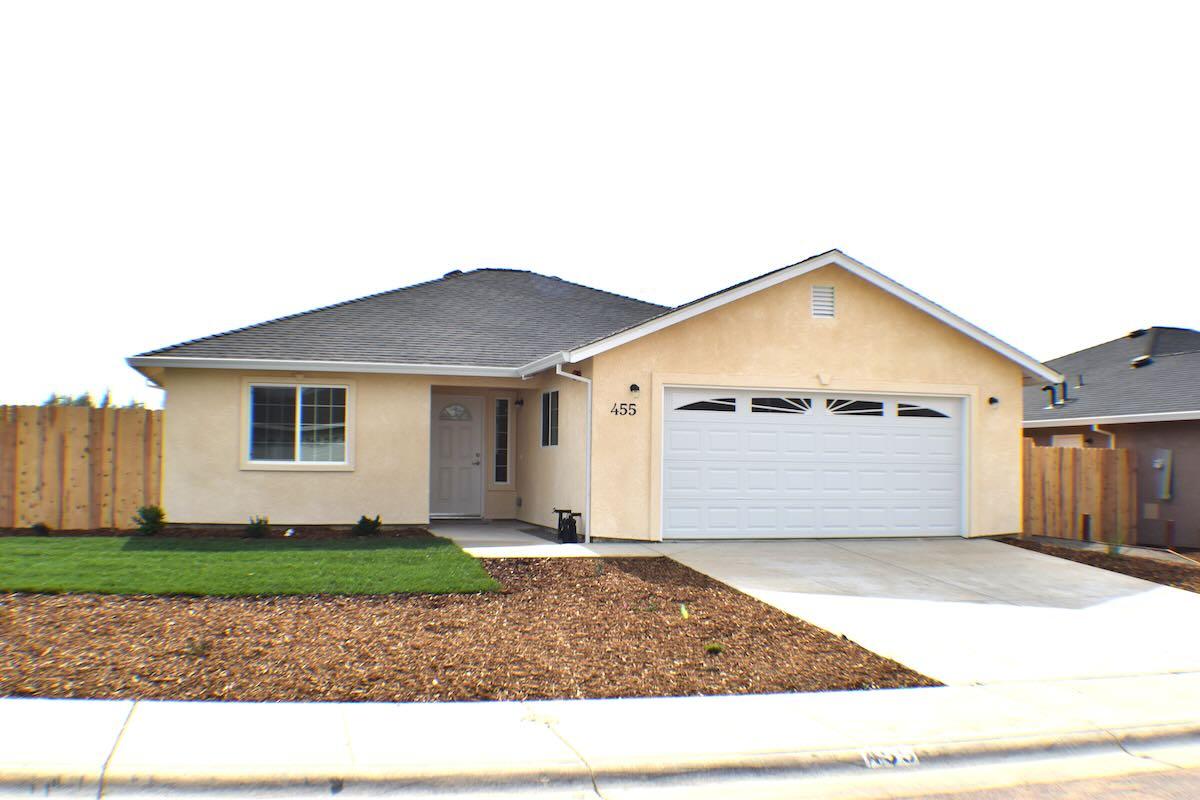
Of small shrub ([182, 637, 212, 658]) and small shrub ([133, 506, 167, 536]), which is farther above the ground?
small shrub ([133, 506, 167, 536])

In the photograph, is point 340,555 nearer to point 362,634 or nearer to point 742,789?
point 362,634

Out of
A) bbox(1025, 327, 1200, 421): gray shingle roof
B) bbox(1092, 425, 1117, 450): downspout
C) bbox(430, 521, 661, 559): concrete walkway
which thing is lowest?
bbox(430, 521, 661, 559): concrete walkway

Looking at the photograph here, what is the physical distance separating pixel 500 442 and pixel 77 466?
6.99 metres

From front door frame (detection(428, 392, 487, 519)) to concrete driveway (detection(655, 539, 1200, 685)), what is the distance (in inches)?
206

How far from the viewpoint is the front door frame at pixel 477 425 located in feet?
56.6

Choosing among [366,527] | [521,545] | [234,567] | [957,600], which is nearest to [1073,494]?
[957,600]

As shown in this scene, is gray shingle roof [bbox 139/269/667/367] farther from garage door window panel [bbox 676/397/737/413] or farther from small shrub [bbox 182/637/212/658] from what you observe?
small shrub [bbox 182/637/212/658]

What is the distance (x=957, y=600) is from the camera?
34.1ft

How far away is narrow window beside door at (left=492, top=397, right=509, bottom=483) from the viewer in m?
17.5

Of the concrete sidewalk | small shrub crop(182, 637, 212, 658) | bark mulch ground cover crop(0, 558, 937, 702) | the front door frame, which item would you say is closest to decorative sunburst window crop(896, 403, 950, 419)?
bark mulch ground cover crop(0, 558, 937, 702)

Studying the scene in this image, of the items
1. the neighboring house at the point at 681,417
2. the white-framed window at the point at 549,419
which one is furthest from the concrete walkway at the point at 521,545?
the white-framed window at the point at 549,419

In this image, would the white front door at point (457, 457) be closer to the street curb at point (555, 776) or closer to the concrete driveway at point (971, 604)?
the concrete driveway at point (971, 604)

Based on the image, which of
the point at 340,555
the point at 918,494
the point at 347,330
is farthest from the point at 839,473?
the point at 347,330

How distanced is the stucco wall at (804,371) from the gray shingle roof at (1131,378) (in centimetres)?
481
